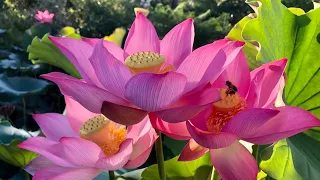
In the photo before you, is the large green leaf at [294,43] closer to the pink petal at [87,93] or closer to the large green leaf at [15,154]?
the pink petal at [87,93]

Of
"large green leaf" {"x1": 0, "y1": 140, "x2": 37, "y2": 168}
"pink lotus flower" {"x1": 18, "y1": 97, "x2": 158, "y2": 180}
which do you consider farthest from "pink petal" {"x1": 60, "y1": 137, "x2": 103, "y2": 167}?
"large green leaf" {"x1": 0, "y1": 140, "x2": 37, "y2": 168}

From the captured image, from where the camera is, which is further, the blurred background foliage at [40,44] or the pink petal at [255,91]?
the blurred background foliage at [40,44]

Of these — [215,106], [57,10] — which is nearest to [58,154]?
[215,106]

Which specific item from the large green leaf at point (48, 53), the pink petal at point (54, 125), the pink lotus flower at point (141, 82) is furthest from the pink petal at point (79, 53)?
the large green leaf at point (48, 53)

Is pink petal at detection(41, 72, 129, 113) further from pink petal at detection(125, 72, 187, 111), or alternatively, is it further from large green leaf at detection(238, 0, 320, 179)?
large green leaf at detection(238, 0, 320, 179)

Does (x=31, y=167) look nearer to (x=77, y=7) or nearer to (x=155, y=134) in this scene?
(x=155, y=134)
